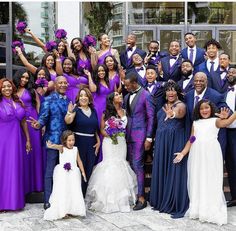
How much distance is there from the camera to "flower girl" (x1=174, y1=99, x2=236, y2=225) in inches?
246

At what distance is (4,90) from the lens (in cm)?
679

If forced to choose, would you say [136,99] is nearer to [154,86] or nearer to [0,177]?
[154,86]

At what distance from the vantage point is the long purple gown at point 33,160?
7199 millimetres

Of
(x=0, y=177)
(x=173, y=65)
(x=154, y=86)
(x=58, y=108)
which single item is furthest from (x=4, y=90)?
(x=173, y=65)

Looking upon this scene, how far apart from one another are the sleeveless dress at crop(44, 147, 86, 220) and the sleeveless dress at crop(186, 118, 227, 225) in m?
1.53

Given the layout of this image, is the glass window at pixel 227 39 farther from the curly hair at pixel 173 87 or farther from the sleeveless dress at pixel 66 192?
the sleeveless dress at pixel 66 192

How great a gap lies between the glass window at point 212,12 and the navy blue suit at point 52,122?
7.51 metres

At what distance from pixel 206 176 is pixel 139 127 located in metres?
1.27

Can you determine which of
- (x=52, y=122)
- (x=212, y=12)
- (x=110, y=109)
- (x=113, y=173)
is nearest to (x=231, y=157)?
(x=113, y=173)

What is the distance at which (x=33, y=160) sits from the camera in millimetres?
7316

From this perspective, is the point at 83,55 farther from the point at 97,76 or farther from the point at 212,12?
the point at 212,12

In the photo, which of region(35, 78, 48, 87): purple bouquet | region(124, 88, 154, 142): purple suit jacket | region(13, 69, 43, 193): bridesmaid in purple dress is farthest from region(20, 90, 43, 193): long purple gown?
region(124, 88, 154, 142): purple suit jacket

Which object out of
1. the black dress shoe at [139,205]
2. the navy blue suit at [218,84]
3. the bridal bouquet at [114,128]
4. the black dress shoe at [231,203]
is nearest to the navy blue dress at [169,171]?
the black dress shoe at [139,205]

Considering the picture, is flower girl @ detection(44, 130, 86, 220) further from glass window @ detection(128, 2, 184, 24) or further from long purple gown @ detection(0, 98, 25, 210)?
glass window @ detection(128, 2, 184, 24)
